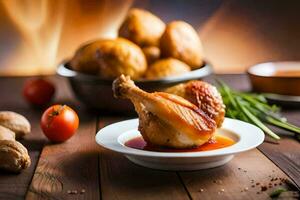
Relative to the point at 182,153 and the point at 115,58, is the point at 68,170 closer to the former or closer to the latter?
the point at 182,153

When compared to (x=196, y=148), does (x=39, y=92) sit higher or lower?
lower

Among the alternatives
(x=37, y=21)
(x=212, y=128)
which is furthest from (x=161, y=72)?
(x=37, y=21)

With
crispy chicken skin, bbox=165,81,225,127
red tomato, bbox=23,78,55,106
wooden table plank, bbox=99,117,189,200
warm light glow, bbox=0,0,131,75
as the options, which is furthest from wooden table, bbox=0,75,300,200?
warm light glow, bbox=0,0,131,75

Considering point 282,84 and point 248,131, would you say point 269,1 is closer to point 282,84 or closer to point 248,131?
point 282,84

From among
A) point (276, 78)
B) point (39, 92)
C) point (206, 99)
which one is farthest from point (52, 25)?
point (206, 99)

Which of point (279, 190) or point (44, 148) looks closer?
point (279, 190)

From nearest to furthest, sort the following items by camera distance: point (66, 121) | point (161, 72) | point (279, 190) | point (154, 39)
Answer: point (279, 190) < point (66, 121) < point (161, 72) < point (154, 39)

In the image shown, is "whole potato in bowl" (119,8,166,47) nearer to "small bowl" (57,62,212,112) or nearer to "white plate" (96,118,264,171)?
"small bowl" (57,62,212,112)
